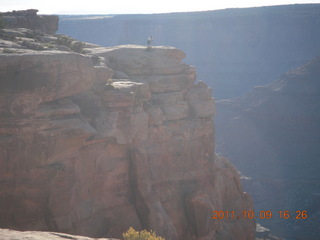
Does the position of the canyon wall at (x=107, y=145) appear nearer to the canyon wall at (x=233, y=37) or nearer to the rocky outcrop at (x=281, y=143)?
the rocky outcrop at (x=281, y=143)

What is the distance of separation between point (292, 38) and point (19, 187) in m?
113

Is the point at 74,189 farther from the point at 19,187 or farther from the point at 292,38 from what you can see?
the point at 292,38

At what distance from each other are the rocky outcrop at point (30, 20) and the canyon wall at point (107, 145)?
8.45 meters

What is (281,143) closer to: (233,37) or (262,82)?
(262,82)

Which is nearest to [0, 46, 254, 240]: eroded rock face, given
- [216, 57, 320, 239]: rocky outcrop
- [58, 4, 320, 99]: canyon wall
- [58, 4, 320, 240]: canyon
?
[216, 57, 320, 239]: rocky outcrop

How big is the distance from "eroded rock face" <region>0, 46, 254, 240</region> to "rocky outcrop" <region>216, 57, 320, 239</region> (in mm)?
21515

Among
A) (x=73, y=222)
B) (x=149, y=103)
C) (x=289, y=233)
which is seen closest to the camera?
(x=73, y=222)

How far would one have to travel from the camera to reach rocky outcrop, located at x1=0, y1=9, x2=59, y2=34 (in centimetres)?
3659

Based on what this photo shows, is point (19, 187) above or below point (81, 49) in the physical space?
below

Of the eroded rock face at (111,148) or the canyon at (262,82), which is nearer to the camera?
the eroded rock face at (111,148)

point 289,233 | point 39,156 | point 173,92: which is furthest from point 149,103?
point 289,233

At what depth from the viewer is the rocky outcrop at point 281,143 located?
51469 millimetres

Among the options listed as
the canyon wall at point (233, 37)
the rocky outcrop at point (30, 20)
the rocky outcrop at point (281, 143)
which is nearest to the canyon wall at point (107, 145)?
the rocky outcrop at point (30, 20)

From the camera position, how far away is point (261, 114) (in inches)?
3024
